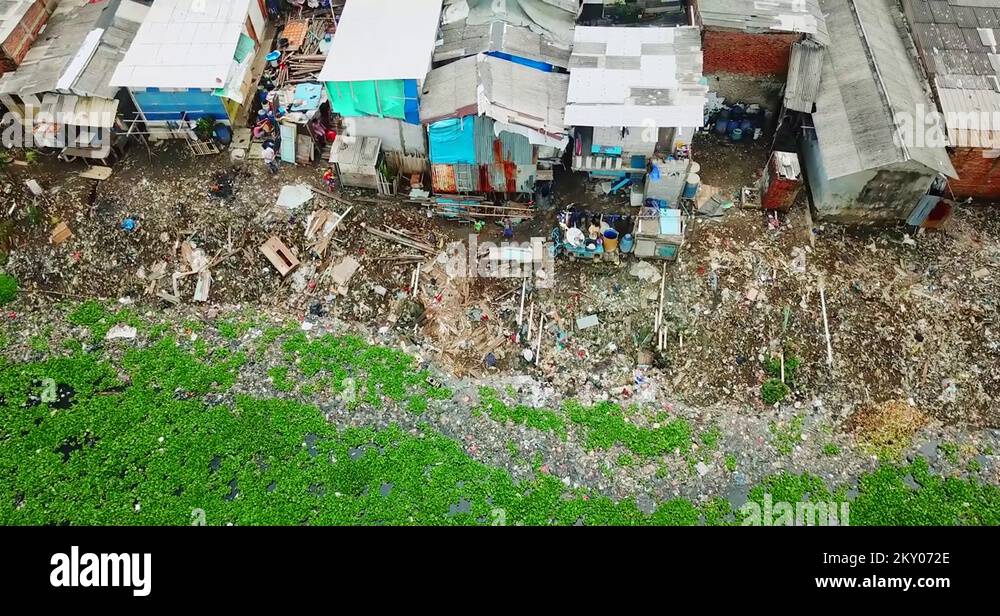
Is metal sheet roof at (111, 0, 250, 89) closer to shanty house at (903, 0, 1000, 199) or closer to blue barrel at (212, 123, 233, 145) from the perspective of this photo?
blue barrel at (212, 123, 233, 145)

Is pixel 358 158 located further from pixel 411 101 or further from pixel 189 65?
pixel 189 65

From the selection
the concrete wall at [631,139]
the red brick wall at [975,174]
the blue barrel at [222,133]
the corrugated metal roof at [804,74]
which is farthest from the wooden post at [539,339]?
the red brick wall at [975,174]

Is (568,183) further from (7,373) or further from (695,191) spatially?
(7,373)

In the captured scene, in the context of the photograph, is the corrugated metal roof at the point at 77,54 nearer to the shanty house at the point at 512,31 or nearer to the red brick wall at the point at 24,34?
the red brick wall at the point at 24,34

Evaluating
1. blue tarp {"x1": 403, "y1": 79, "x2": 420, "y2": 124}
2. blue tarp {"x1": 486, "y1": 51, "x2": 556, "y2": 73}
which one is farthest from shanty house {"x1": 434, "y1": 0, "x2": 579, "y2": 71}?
blue tarp {"x1": 403, "y1": 79, "x2": 420, "y2": 124}

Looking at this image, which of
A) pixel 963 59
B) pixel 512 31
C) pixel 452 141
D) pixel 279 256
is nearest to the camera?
pixel 452 141

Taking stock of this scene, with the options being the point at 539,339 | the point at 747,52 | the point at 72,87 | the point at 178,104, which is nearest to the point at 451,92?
the point at 539,339
